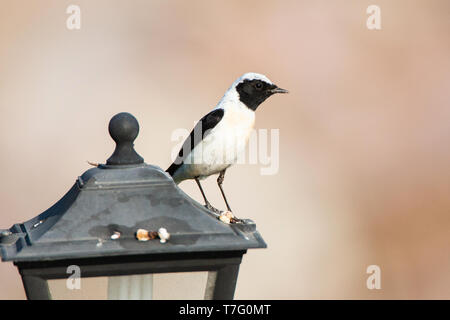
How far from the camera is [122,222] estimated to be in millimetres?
2137

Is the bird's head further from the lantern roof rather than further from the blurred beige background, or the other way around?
the blurred beige background

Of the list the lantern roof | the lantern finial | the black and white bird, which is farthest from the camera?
the black and white bird

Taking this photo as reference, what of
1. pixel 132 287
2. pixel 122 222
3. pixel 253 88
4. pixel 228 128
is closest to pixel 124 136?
pixel 122 222

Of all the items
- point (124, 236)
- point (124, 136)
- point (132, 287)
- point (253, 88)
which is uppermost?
point (124, 136)

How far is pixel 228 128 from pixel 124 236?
7.59 feet

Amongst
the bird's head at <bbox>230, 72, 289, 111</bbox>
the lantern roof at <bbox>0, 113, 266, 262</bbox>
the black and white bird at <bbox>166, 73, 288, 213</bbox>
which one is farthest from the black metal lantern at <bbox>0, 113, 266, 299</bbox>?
the bird's head at <bbox>230, 72, 289, 111</bbox>

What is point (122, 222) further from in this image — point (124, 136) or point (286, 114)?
point (286, 114)

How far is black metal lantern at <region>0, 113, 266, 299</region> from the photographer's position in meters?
2.09

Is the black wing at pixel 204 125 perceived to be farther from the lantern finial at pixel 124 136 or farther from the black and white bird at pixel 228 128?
the lantern finial at pixel 124 136

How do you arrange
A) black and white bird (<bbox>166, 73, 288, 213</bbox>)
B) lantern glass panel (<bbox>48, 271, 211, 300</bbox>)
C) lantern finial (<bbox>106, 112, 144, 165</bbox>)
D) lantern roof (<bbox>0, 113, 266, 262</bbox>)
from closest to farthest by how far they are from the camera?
1. lantern roof (<bbox>0, 113, 266, 262</bbox>)
2. lantern glass panel (<bbox>48, 271, 211, 300</bbox>)
3. lantern finial (<bbox>106, 112, 144, 165</bbox>)
4. black and white bird (<bbox>166, 73, 288, 213</bbox>)

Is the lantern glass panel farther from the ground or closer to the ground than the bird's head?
closer to the ground

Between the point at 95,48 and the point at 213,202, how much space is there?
3067 mm

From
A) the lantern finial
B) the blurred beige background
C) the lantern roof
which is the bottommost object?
the blurred beige background

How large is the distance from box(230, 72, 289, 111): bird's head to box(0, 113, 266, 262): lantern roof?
2151 millimetres
